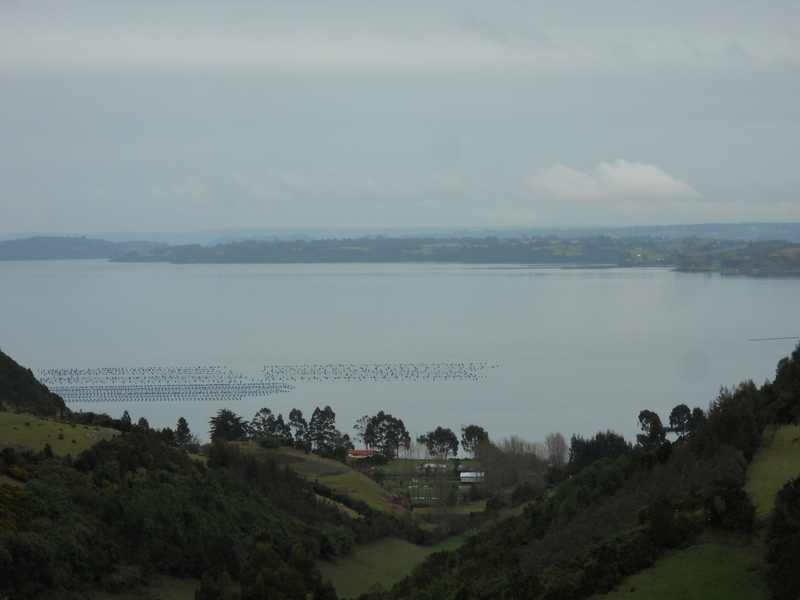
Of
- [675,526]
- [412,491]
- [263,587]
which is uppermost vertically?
[675,526]

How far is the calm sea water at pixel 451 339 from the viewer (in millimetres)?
39312

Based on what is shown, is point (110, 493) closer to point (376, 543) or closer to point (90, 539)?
point (90, 539)

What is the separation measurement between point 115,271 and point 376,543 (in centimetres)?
13875

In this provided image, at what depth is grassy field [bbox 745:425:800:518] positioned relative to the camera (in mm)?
10109

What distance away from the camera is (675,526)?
946 cm

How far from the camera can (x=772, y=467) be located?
11.6m

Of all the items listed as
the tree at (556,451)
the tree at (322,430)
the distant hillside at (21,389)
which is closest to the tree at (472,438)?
the tree at (556,451)

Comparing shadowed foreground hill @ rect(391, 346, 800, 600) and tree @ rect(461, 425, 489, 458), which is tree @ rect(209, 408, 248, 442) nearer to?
tree @ rect(461, 425, 489, 458)

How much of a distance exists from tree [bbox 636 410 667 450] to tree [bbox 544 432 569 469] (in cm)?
243

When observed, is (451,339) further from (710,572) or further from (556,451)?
(710,572)

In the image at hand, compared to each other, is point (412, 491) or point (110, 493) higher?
point (110, 493)

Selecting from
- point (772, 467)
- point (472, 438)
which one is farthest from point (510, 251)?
point (772, 467)

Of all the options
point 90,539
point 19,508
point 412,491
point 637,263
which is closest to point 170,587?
point 90,539

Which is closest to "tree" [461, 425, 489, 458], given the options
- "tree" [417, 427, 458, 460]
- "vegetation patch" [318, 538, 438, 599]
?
"tree" [417, 427, 458, 460]
